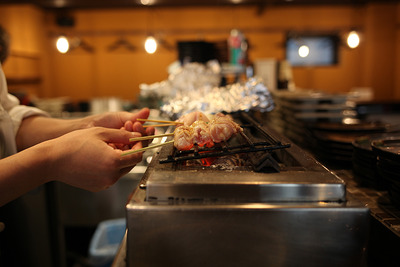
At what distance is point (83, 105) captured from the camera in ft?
23.8

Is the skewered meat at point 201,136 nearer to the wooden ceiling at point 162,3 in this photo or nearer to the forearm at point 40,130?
the forearm at point 40,130

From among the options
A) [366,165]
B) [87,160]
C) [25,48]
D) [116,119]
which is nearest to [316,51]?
[25,48]

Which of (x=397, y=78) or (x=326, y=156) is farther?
(x=397, y=78)

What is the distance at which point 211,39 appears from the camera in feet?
32.1

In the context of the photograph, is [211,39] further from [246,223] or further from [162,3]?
[246,223]

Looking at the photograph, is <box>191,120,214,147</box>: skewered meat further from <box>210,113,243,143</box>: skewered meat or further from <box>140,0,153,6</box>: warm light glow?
<box>140,0,153,6</box>: warm light glow

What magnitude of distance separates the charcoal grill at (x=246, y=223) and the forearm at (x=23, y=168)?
0.35m

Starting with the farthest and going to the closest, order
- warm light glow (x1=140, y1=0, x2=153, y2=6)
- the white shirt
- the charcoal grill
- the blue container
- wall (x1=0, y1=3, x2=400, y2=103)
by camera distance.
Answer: wall (x1=0, y1=3, x2=400, y2=103) < warm light glow (x1=140, y1=0, x2=153, y2=6) < the blue container < the white shirt < the charcoal grill

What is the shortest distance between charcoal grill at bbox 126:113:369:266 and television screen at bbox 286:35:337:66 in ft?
30.8

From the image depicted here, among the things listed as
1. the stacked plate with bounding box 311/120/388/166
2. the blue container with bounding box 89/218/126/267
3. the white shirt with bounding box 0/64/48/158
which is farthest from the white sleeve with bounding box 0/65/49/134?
the blue container with bounding box 89/218/126/267

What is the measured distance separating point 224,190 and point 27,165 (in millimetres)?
606

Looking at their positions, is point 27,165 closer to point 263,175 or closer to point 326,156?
point 263,175

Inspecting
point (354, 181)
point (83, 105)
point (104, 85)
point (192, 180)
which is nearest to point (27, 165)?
point (192, 180)

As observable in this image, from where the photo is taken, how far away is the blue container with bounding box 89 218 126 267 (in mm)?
2982
